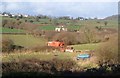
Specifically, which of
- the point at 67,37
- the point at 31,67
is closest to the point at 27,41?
the point at 67,37

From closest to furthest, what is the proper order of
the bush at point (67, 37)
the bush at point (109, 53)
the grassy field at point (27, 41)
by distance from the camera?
the bush at point (109, 53)
the grassy field at point (27, 41)
the bush at point (67, 37)

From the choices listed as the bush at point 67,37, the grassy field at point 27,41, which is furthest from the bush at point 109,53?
the bush at point 67,37

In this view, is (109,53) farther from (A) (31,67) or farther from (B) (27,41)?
(B) (27,41)

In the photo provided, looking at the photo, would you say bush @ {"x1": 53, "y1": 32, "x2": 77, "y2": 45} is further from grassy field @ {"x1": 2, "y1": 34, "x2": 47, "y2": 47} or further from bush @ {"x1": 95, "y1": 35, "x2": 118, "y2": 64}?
bush @ {"x1": 95, "y1": 35, "x2": 118, "y2": 64}

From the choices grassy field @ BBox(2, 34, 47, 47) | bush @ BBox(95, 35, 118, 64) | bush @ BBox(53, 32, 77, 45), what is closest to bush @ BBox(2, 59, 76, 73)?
bush @ BBox(95, 35, 118, 64)

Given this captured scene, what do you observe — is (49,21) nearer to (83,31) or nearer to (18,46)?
(83,31)

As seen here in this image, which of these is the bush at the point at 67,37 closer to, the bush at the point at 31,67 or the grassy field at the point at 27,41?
the grassy field at the point at 27,41

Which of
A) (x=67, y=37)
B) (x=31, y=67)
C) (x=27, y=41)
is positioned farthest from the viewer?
(x=67, y=37)

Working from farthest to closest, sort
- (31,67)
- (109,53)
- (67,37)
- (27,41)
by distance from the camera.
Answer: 1. (67,37)
2. (27,41)
3. (109,53)
4. (31,67)

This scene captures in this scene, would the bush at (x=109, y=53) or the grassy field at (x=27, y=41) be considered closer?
the bush at (x=109, y=53)

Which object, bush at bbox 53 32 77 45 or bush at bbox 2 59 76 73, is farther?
bush at bbox 53 32 77 45

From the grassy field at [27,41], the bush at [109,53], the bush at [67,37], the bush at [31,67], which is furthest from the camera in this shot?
the bush at [67,37]

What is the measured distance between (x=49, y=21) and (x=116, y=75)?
41.8 ft

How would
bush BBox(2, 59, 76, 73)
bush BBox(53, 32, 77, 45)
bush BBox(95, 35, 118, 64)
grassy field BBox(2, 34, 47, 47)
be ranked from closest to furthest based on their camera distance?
bush BBox(2, 59, 76, 73) < bush BBox(95, 35, 118, 64) < grassy field BBox(2, 34, 47, 47) < bush BBox(53, 32, 77, 45)
